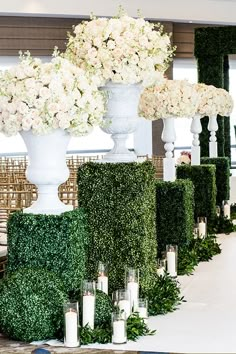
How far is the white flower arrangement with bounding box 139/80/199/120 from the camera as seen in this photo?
8.85 meters

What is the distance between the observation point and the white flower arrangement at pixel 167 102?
8.85m

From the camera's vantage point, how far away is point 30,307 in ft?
16.6

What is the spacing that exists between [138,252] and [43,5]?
12266 millimetres

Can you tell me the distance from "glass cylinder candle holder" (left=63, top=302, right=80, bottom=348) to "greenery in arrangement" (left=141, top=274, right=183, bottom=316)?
1058mm

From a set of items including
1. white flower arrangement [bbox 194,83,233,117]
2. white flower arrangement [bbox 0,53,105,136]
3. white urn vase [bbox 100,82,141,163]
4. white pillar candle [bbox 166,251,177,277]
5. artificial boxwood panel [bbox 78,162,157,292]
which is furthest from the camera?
white flower arrangement [bbox 194,83,233,117]

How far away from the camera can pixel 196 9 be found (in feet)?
64.0

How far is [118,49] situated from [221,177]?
6.01 metres

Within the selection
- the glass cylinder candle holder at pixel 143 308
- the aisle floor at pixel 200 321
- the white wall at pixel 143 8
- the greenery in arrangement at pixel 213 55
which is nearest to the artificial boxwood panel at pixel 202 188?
the aisle floor at pixel 200 321

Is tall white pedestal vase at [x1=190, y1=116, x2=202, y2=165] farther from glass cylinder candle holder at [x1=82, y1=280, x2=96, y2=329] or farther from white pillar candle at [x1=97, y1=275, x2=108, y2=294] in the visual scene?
glass cylinder candle holder at [x1=82, y1=280, x2=96, y2=329]

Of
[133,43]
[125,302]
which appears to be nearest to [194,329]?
[125,302]

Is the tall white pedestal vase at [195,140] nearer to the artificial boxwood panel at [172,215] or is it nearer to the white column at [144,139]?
the artificial boxwood panel at [172,215]

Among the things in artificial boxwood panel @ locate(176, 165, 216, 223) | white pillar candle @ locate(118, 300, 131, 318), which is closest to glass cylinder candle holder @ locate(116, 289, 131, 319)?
white pillar candle @ locate(118, 300, 131, 318)

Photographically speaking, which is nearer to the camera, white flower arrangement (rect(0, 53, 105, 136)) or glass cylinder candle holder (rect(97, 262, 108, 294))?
white flower arrangement (rect(0, 53, 105, 136))

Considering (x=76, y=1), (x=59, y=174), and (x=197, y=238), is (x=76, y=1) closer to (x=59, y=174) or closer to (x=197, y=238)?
(x=197, y=238)
